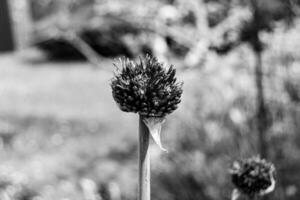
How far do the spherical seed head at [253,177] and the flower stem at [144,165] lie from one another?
0.38m

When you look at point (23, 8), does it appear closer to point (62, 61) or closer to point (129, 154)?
point (62, 61)

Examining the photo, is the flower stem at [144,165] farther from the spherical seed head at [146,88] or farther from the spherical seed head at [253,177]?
the spherical seed head at [253,177]

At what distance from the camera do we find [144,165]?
0.86 meters

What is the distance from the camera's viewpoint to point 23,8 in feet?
40.9

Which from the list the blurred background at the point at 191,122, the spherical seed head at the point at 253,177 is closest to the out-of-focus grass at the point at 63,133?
the blurred background at the point at 191,122

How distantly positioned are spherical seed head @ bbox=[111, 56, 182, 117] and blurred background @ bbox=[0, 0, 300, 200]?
84 centimetres

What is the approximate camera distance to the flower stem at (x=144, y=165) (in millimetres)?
854

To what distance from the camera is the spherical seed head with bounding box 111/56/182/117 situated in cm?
89

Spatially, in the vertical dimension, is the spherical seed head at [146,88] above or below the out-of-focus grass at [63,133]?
below

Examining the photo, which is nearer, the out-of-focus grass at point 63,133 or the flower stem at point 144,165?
the flower stem at point 144,165

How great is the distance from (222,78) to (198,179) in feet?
3.60

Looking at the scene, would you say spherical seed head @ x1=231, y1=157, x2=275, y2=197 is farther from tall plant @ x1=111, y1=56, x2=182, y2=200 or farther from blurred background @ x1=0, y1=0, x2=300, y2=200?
blurred background @ x1=0, y1=0, x2=300, y2=200

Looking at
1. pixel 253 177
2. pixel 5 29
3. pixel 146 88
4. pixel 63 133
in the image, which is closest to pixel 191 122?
pixel 63 133

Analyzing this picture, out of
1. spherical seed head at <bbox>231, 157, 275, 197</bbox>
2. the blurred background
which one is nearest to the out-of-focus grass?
the blurred background
